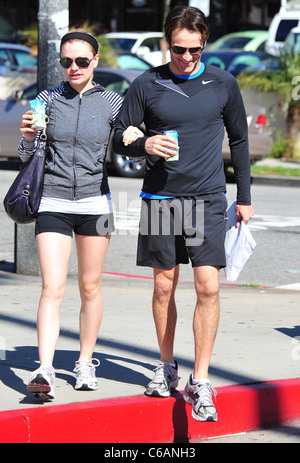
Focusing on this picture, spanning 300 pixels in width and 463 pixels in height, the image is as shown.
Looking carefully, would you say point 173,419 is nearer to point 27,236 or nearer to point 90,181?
point 90,181

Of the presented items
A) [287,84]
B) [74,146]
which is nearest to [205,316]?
[74,146]

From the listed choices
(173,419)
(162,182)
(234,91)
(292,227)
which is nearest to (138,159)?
(162,182)

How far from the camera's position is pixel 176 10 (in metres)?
4.91

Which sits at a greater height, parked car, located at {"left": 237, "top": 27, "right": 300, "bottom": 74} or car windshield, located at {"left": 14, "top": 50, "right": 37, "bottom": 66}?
car windshield, located at {"left": 14, "top": 50, "right": 37, "bottom": 66}

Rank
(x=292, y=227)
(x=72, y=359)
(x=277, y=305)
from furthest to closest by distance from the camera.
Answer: (x=292, y=227), (x=277, y=305), (x=72, y=359)

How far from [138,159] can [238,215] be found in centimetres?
64

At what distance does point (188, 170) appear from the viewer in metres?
4.91

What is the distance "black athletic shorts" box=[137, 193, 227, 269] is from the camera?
495 centimetres

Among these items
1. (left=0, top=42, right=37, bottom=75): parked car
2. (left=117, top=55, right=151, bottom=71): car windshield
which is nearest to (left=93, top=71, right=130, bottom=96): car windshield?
(left=117, top=55, right=151, bottom=71): car windshield

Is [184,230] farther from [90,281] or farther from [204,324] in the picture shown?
[90,281]

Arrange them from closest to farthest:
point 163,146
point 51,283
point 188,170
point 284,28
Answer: point 163,146, point 188,170, point 51,283, point 284,28

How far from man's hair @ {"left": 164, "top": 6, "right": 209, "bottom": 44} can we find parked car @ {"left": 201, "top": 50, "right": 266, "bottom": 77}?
16.4m

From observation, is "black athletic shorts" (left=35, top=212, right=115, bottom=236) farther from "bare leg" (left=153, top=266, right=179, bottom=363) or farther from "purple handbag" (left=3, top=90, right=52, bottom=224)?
"bare leg" (left=153, top=266, right=179, bottom=363)

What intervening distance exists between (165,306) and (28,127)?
46.3 inches
